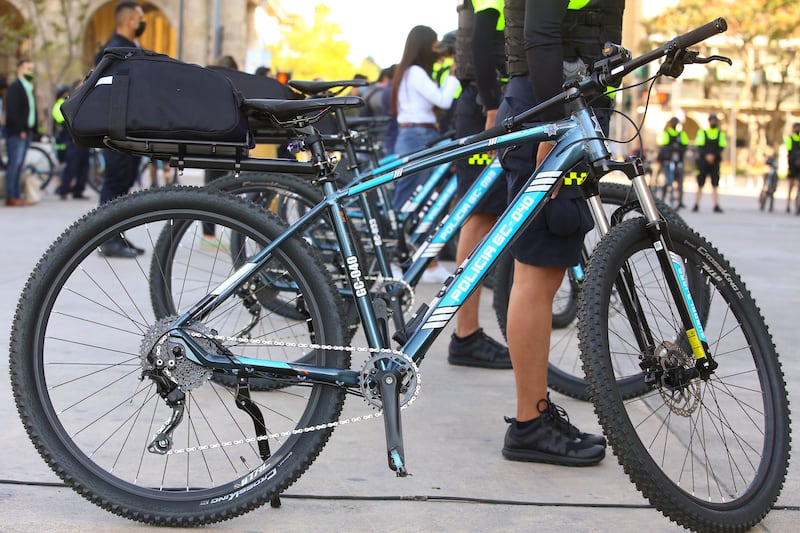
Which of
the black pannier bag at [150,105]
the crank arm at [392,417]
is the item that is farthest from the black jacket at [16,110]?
the crank arm at [392,417]

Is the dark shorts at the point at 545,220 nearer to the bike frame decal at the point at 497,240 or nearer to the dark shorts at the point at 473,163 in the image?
the bike frame decal at the point at 497,240

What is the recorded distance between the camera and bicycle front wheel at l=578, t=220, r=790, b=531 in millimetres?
2848

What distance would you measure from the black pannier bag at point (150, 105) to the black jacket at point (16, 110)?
39.8ft

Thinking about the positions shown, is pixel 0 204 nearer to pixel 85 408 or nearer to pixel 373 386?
pixel 85 408

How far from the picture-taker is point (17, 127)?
1449cm

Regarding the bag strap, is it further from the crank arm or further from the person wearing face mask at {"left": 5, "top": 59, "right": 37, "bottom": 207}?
the person wearing face mask at {"left": 5, "top": 59, "right": 37, "bottom": 207}

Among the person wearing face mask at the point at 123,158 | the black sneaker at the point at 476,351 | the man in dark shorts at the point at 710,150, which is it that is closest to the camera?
the black sneaker at the point at 476,351

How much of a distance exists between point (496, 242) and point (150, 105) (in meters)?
1.06

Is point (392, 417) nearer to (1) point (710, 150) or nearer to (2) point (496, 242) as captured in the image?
(2) point (496, 242)

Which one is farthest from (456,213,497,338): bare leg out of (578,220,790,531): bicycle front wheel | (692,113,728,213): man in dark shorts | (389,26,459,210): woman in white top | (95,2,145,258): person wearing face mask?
(692,113,728,213): man in dark shorts

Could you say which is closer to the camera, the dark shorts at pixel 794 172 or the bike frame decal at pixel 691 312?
the bike frame decal at pixel 691 312

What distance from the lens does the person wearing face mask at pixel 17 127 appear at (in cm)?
1449

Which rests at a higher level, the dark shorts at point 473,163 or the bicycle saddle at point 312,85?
the bicycle saddle at point 312,85

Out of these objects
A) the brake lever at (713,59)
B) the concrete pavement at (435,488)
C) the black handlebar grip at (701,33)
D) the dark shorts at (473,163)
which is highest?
the black handlebar grip at (701,33)
